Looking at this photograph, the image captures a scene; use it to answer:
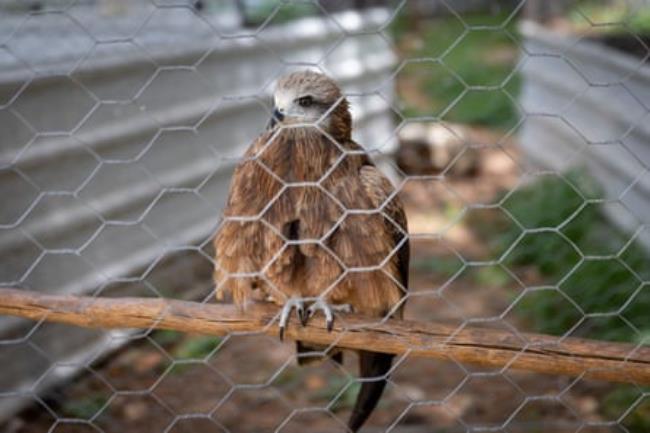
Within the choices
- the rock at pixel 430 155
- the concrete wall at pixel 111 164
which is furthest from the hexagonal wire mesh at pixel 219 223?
the rock at pixel 430 155

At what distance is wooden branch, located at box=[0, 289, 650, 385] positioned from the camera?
4.45ft

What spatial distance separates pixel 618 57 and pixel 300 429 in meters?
2.15

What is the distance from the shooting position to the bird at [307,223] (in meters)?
1.49

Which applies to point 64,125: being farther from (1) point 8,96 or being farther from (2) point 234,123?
(2) point 234,123

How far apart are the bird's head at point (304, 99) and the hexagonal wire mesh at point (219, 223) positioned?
101 mm

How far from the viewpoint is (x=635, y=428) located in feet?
6.82

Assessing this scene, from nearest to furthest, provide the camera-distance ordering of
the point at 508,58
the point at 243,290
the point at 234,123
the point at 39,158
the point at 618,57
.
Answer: the point at 243,290
the point at 39,158
the point at 618,57
the point at 234,123
the point at 508,58

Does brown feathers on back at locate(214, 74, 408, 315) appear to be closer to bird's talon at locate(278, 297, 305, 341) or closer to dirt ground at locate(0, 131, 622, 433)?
bird's talon at locate(278, 297, 305, 341)

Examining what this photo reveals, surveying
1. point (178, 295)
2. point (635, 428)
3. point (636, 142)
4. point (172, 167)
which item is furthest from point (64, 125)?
point (636, 142)

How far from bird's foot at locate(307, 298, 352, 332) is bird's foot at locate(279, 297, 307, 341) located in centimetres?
1

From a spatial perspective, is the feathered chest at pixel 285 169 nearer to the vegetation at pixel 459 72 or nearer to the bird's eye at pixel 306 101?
the bird's eye at pixel 306 101

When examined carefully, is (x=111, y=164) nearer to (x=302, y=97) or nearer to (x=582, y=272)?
(x=302, y=97)

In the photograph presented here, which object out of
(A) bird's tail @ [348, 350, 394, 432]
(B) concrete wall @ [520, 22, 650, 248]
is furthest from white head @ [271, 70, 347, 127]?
(B) concrete wall @ [520, 22, 650, 248]

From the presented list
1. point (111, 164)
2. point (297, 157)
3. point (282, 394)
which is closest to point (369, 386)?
point (297, 157)
